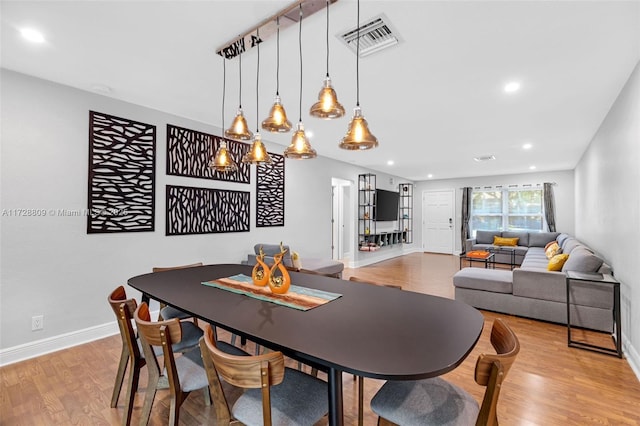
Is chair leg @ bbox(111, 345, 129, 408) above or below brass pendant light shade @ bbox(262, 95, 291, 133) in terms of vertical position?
below

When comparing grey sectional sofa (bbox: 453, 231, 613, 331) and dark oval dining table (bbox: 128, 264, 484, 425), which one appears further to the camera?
grey sectional sofa (bbox: 453, 231, 613, 331)

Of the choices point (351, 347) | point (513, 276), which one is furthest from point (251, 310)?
point (513, 276)

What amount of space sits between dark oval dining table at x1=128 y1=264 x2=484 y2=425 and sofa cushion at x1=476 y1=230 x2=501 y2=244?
25.4ft

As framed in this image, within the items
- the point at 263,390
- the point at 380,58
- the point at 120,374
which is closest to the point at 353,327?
the point at 263,390

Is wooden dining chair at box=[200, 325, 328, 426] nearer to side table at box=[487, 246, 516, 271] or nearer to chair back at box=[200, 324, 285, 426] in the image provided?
chair back at box=[200, 324, 285, 426]

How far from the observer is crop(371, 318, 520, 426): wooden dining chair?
3.48 feet

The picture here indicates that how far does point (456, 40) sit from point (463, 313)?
6.22 ft

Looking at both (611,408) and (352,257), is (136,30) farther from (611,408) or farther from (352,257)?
(352,257)

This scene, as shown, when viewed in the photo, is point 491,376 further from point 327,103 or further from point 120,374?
point 120,374

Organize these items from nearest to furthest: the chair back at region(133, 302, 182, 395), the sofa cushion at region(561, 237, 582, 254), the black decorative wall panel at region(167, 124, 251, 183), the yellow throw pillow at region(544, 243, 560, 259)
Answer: the chair back at region(133, 302, 182, 395)
the black decorative wall panel at region(167, 124, 251, 183)
the sofa cushion at region(561, 237, 582, 254)
the yellow throw pillow at region(544, 243, 560, 259)

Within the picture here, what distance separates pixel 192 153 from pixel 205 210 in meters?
0.78

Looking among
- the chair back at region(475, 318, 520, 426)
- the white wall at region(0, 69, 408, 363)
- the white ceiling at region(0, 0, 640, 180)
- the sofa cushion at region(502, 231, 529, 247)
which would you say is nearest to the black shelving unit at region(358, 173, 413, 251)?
the sofa cushion at region(502, 231, 529, 247)

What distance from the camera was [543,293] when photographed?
142 inches

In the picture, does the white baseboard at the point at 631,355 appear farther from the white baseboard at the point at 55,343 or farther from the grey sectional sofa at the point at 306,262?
the white baseboard at the point at 55,343
